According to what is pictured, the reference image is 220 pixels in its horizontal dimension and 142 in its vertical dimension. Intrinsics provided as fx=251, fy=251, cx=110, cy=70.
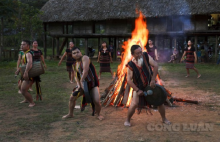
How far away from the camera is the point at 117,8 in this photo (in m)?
22.8

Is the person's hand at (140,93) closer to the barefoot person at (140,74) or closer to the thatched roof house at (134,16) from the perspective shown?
the barefoot person at (140,74)

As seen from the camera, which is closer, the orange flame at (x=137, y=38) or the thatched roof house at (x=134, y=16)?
the orange flame at (x=137, y=38)

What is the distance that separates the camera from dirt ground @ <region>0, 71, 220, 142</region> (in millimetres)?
4301

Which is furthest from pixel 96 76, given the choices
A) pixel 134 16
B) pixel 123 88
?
pixel 134 16

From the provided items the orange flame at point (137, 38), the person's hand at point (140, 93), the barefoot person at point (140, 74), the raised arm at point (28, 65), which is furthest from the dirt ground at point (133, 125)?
the orange flame at point (137, 38)

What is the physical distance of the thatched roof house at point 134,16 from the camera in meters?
20.7

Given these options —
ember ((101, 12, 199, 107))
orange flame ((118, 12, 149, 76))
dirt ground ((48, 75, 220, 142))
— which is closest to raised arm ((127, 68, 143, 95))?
dirt ground ((48, 75, 220, 142))

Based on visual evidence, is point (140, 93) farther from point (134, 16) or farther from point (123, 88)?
point (134, 16)

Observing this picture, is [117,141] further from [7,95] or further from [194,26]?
[194,26]

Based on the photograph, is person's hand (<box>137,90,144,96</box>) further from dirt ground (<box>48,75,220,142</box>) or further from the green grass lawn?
the green grass lawn

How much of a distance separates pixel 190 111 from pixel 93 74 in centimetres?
256

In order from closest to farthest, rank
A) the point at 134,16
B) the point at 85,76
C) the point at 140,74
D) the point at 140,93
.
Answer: the point at 140,93, the point at 140,74, the point at 85,76, the point at 134,16

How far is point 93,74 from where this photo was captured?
211 inches

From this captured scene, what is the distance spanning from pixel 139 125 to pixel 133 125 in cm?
12
